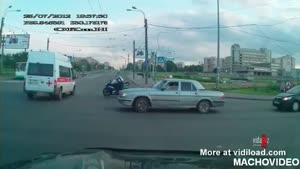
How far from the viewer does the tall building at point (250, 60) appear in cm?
424

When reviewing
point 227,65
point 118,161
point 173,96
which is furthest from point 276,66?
point 118,161

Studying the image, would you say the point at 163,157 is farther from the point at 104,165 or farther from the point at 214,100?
the point at 214,100

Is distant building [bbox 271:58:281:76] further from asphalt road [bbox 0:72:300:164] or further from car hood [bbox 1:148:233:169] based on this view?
car hood [bbox 1:148:233:169]

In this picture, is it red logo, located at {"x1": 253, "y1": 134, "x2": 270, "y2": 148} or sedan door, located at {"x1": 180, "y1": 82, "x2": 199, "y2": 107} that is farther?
sedan door, located at {"x1": 180, "y1": 82, "x2": 199, "y2": 107}

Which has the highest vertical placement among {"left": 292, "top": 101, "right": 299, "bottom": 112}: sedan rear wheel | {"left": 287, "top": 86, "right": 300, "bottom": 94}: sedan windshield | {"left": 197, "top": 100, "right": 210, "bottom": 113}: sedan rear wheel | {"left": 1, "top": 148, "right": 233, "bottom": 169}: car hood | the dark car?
{"left": 287, "top": 86, "right": 300, "bottom": 94}: sedan windshield

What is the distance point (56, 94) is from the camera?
494 centimetres

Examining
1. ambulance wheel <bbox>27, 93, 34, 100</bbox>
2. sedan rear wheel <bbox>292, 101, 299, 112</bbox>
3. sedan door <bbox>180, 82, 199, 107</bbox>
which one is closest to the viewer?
sedan rear wheel <bbox>292, 101, 299, 112</bbox>

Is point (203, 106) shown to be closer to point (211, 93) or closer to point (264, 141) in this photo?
point (211, 93)

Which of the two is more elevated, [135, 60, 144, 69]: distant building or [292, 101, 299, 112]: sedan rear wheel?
[135, 60, 144, 69]: distant building

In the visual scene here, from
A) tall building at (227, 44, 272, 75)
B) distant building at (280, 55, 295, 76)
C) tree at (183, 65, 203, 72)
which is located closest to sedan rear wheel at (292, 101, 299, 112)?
distant building at (280, 55, 295, 76)

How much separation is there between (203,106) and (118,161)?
2958 mm

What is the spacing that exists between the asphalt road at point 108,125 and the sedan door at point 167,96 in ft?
2.41

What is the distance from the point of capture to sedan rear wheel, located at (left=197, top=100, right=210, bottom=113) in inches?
211

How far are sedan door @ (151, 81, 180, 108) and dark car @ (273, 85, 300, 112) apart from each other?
5.88ft
